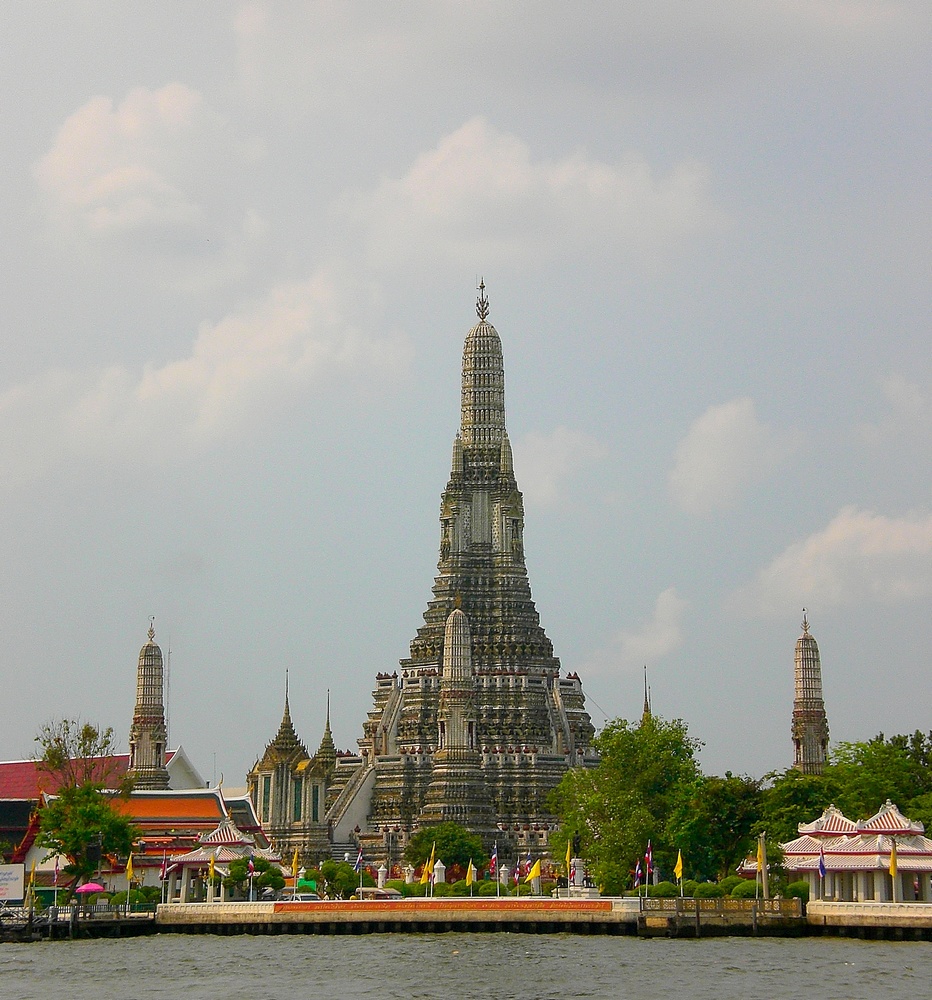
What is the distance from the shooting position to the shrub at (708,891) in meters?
85.4

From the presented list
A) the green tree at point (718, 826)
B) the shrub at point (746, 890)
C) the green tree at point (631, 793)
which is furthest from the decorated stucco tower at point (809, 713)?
the shrub at point (746, 890)

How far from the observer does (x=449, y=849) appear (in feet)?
375

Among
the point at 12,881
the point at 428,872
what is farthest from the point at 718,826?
the point at 12,881

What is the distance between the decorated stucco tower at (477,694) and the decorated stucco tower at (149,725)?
1062 centimetres

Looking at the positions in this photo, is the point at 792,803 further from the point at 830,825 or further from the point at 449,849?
the point at 449,849

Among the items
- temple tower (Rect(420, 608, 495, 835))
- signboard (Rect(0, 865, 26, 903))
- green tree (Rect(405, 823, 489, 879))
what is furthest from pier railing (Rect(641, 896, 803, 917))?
temple tower (Rect(420, 608, 495, 835))

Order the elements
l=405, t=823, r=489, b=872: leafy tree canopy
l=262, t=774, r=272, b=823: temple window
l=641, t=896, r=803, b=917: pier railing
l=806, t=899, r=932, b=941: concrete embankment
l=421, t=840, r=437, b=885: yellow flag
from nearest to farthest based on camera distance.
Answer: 1. l=806, t=899, r=932, b=941: concrete embankment
2. l=641, t=896, r=803, b=917: pier railing
3. l=421, t=840, r=437, b=885: yellow flag
4. l=405, t=823, r=489, b=872: leafy tree canopy
5. l=262, t=774, r=272, b=823: temple window

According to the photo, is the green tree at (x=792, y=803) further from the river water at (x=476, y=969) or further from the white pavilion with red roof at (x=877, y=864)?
the river water at (x=476, y=969)

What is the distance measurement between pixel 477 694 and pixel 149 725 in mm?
19729

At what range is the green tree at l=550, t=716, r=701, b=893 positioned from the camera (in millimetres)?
98000

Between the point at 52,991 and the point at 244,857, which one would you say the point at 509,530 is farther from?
the point at 52,991

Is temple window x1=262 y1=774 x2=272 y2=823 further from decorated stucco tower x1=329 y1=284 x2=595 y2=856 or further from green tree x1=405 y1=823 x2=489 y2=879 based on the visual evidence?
green tree x1=405 y1=823 x2=489 y2=879

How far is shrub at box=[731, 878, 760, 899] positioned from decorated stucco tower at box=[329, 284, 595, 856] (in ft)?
132

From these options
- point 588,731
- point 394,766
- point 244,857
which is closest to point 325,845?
point 394,766
